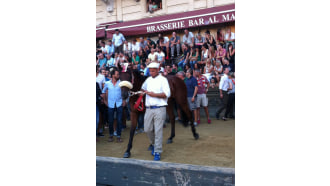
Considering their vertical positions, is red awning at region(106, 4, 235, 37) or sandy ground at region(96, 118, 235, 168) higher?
red awning at region(106, 4, 235, 37)

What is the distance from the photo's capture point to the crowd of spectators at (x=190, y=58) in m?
9.56

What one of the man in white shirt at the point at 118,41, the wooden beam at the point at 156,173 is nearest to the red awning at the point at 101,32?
the man in white shirt at the point at 118,41

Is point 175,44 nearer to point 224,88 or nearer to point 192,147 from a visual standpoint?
point 224,88

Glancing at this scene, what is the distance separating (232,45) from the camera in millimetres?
11281

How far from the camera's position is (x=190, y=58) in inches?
466


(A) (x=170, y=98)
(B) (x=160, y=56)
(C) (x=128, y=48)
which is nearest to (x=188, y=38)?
(B) (x=160, y=56)

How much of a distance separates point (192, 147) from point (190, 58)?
19.5ft

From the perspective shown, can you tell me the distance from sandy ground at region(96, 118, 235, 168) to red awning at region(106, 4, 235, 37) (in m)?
5.41

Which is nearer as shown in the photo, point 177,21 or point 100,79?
point 100,79

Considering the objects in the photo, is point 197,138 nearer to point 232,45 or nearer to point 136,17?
point 232,45

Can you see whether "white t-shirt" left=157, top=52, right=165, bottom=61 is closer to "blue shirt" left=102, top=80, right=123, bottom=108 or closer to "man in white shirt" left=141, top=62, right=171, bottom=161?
"blue shirt" left=102, top=80, right=123, bottom=108

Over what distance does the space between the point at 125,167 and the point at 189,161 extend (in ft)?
6.13

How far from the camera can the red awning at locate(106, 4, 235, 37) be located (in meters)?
12.2

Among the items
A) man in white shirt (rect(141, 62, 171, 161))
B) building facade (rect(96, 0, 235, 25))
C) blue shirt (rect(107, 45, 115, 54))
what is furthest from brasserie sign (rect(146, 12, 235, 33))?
man in white shirt (rect(141, 62, 171, 161))
